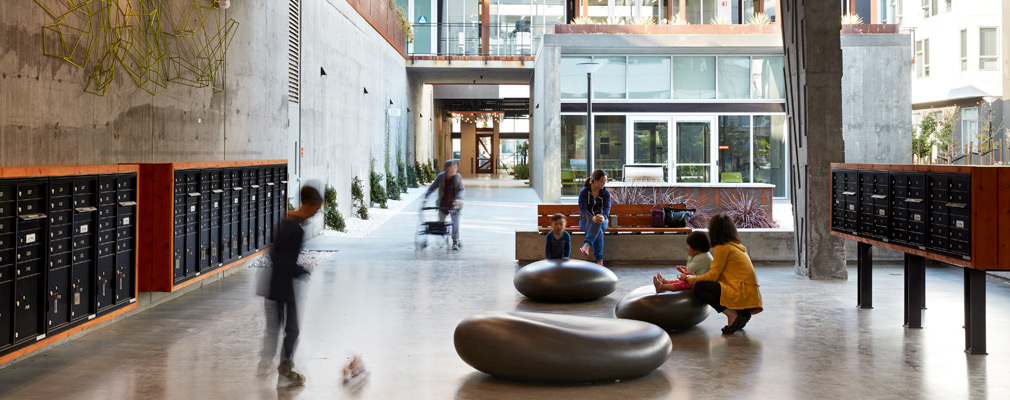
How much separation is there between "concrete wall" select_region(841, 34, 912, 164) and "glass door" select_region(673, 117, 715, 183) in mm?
3907

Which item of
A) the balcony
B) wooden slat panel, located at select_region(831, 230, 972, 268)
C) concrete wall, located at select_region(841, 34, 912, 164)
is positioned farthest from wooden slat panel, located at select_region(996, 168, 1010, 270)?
the balcony

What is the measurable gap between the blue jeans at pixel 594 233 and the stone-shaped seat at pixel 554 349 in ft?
17.7

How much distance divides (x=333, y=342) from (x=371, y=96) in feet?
54.7

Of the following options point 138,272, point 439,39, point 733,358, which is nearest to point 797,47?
point 733,358

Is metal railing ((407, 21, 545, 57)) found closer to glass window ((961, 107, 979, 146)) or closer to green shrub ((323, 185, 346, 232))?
green shrub ((323, 185, 346, 232))

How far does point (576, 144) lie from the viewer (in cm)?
2498

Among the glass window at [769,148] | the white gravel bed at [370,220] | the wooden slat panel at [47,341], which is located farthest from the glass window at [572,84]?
the wooden slat panel at [47,341]

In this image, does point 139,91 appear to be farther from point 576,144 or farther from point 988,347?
point 576,144

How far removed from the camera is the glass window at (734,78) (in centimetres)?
2512

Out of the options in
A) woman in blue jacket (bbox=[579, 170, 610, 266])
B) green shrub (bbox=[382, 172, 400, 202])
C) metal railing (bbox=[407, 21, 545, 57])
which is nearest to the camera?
→ woman in blue jacket (bbox=[579, 170, 610, 266])

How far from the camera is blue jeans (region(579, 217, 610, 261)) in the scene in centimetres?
1120

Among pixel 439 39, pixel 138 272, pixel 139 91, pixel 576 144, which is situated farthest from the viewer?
pixel 439 39

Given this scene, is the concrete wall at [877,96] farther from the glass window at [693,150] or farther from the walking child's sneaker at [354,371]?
the walking child's sneaker at [354,371]

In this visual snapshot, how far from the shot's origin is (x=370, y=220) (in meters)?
19.3
